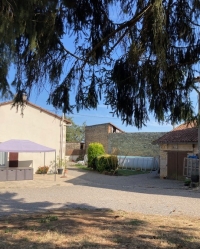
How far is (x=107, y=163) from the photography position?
27.9 metres

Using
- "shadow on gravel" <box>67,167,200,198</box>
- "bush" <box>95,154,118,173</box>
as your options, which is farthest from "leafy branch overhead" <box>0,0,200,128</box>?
"bush" <box>95,154,118,173</box>

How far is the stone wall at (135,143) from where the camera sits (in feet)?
116

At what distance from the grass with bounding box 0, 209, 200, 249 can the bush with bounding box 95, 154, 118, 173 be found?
18430 mm

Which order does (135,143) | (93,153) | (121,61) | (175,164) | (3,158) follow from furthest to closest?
1. (135,143)
2. (93,153)
3. (175,164)
4. (3,158)
5. (121,61)

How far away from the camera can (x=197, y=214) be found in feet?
34.4

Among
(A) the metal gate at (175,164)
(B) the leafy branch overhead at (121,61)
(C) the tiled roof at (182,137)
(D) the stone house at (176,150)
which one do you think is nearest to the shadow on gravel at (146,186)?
(A) the metal gate at (175,164)

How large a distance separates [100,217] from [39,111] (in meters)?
16.2

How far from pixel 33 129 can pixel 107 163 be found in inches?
283

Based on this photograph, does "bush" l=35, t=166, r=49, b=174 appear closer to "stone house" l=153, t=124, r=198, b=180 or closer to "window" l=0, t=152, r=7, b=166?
"window" l=0, t=152, r=7, b=166

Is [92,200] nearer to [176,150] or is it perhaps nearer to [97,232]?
[97,232]

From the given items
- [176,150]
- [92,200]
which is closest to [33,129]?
[176,150]

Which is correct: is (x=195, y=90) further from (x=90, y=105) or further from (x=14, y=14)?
(x=14, y=14)

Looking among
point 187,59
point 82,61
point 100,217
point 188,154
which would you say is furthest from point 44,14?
point 188,154

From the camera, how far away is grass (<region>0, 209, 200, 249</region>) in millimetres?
6059
